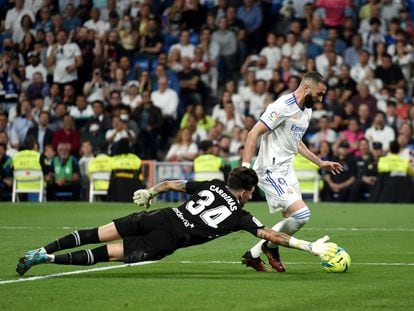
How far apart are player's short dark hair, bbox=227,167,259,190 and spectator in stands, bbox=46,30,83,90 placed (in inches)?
761

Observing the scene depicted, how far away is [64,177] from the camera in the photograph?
27547 mm

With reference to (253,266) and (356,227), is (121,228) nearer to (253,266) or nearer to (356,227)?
(253,266)

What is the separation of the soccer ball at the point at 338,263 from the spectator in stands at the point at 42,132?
56.4 ft

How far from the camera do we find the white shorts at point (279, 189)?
13023 millimetres

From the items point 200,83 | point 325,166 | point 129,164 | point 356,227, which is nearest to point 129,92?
point 200,83

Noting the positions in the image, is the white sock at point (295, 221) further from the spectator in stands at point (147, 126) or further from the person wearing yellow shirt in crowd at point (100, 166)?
the spectator in stands at point (147, 126)

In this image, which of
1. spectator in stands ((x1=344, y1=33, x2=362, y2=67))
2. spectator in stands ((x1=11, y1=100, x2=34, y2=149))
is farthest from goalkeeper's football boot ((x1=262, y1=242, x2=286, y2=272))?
spectator in stands ((x1=11, y1=100, x2=34, y2=149))

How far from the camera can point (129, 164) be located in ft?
85.8

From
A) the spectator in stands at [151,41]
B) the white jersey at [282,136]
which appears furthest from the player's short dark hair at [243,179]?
the spectator in stands at [151,41]

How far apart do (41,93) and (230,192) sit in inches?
763

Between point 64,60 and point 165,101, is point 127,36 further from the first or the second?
point 165,101

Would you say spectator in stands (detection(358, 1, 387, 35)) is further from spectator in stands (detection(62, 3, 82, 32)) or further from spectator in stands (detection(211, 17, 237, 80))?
spectator in stands (detection(62, 3, 82, 32))

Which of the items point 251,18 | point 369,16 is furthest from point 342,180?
point 251,18

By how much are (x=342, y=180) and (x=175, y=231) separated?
15323 mm
